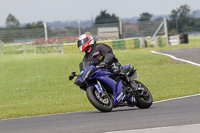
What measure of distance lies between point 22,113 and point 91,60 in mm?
2995

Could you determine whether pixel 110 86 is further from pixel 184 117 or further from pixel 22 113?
pixel 22 113

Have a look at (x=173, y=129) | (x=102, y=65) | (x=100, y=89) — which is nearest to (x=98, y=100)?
(x=100, y=89)

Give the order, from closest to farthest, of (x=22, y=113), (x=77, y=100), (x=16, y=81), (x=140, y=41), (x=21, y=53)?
1. (x=22, y=113)
2. (x=77, y=100)
3. (x=16, y=81)
4. (x=21, y=53)
5. (x=140, y=41)

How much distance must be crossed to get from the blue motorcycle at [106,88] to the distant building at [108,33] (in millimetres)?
38593

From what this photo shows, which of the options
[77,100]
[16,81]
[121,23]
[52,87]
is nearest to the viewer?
[77,100]

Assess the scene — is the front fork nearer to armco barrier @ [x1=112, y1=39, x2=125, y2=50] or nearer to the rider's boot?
the rider's boot

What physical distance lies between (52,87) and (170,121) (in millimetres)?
12315

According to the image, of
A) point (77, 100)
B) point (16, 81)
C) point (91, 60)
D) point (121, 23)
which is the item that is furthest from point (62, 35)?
point (91, 60)

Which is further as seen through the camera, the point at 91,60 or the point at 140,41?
the point at 140,41

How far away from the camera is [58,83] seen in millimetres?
20625

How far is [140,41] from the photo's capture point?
44.0 m

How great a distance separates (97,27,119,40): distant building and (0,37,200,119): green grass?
699 inches

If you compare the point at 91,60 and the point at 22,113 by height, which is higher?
the point at 91,60

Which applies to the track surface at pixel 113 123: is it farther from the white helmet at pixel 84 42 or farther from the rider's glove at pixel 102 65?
the white helmet at pixel 84 42
